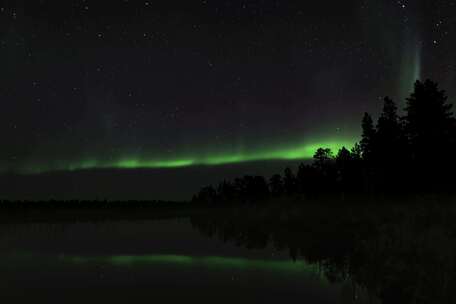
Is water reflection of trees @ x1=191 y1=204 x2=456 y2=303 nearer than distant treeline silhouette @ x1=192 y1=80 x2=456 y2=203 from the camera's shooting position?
Yes

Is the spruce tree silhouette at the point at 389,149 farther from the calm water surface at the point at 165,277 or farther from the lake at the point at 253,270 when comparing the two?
the calm water surface at the point at 165,277

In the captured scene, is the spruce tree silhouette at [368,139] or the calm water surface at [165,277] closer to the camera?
the calm water surface at [165,277]

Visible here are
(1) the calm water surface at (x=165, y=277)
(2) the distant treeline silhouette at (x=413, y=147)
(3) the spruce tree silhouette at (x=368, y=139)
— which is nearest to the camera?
(1) the calm water surface at (x=165, y=277)

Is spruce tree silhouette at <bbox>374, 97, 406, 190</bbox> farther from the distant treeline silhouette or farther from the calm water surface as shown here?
the calm water surface

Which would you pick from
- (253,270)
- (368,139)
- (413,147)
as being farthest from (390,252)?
(368,139)

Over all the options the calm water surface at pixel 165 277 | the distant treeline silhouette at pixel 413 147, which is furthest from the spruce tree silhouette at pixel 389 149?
the calm water surface at pixel 165 277

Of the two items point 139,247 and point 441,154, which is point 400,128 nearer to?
point 441,154

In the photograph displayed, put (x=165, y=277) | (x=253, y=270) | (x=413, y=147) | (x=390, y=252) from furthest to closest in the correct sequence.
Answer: (x=413, y=147) → (x=253, y=270) → (x=390, y=252) → (x=165, y=277)

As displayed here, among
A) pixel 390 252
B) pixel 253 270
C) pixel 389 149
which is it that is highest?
pixel 389 149

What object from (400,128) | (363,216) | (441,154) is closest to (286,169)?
(400,128)

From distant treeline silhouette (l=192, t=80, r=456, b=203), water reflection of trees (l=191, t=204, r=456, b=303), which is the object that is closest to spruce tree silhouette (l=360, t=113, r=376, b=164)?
distant treeline silhouette (l=192, t=80, r=456, b=203)

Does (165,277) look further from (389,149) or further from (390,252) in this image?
(389,149)

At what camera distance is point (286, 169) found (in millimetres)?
127562

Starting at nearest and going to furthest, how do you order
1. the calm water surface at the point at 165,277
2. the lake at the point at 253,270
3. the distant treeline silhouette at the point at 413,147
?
the lake at the point at 253,270 → the calm water surface at the point at 165,277 → the distant treeline silhouette at the point at 413,147
